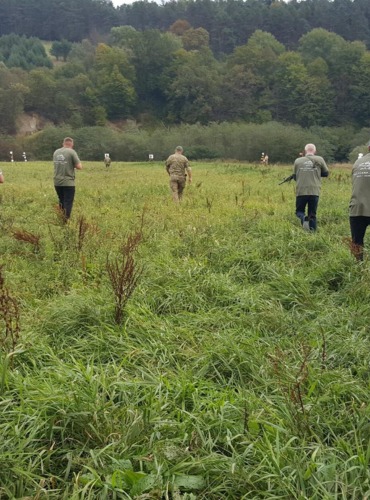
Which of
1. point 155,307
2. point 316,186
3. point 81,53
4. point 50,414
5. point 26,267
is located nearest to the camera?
point 50,414

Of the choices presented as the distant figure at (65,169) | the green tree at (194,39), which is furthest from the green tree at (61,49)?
the distant figure at (65,169)

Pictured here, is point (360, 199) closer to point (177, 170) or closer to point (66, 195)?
point (66, 195)

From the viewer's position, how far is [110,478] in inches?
95.3

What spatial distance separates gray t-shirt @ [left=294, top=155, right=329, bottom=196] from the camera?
8.43m

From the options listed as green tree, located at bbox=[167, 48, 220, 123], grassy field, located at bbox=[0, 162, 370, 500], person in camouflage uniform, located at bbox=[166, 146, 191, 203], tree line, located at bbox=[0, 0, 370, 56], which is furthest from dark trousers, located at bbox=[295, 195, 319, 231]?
tree line, located at bbox=[0, 0, 370, 56]

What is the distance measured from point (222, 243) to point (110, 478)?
507cm

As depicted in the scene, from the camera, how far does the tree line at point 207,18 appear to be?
119312 mm

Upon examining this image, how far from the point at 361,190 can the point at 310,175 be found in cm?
236

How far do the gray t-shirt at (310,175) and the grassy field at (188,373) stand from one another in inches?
A: 61.8

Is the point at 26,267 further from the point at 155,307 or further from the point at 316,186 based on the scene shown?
the point at 316,186

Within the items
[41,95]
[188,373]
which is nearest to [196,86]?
[41,95]

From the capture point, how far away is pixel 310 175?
27.7 feet

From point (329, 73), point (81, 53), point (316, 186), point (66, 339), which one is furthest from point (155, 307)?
point (81, 53)

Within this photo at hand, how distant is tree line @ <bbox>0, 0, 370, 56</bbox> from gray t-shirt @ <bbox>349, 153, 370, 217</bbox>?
12622cm
